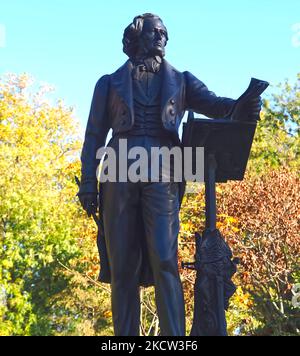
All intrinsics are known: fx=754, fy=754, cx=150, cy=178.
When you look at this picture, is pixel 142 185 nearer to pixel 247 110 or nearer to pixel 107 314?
pixel 247 110

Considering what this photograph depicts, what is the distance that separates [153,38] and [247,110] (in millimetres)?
1101

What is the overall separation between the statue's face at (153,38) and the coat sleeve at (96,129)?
0.45 m

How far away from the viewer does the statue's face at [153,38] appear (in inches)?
263

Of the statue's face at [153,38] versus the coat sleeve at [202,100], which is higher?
the statue's face at [153,38]

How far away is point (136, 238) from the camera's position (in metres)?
6.37

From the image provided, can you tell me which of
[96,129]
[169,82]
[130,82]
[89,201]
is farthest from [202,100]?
[89,201]

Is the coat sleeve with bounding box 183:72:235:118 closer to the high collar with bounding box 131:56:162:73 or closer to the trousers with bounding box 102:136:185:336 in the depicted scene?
the high collar with bounding box 131:56:162:73

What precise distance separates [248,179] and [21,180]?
7063 mm

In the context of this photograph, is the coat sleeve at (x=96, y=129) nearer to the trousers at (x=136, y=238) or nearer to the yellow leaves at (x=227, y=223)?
the trousers at (x=136, y=238)

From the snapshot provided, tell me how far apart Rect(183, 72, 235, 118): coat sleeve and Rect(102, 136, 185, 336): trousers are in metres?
0.61

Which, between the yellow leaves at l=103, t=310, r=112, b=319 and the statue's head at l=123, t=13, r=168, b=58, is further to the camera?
the yellow leaves at l=103, t=310, r=112, b=319

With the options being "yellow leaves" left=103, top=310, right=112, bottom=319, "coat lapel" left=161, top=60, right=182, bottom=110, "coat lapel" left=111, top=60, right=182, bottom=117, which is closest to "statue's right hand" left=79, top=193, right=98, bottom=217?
"coat lapel" left=111, top=60, right=182, bottom=117

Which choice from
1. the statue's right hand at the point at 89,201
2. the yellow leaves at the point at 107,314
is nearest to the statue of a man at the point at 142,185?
the statue's right hand at the point at 89,201

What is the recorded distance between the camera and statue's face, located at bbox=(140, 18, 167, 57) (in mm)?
6688
